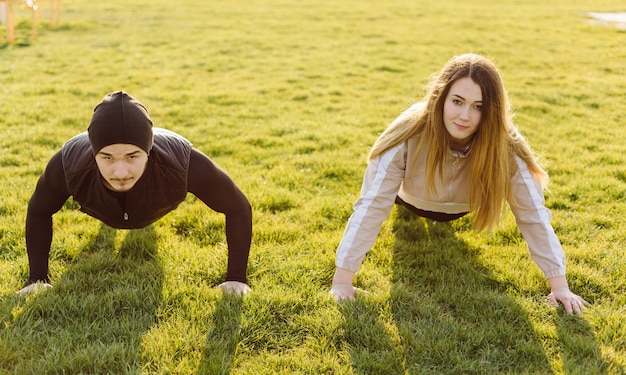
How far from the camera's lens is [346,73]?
35.8ft

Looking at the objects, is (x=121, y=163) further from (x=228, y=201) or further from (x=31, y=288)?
(x=31, y=288)

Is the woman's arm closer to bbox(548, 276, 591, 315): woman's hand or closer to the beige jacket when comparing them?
the beige jacket

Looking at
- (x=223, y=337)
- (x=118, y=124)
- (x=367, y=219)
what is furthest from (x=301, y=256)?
(x=118, y=124)

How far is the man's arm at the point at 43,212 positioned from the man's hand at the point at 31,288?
58mm

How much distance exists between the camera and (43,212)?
3312mm

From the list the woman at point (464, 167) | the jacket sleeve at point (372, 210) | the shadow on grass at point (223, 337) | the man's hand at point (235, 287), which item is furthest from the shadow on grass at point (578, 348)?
the man's hand at point (235, 287)

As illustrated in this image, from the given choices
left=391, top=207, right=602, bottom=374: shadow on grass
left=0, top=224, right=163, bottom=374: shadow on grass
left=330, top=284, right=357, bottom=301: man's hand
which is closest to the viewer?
left=0, top=224, right=163, bottom=374: shadow on grass

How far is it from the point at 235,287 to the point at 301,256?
655mm

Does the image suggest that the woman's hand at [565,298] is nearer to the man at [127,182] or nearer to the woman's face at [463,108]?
the woman's face at [463,108]

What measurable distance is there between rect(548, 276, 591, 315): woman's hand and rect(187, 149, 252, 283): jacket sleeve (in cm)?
194

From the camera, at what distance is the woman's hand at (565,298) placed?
10.8ft

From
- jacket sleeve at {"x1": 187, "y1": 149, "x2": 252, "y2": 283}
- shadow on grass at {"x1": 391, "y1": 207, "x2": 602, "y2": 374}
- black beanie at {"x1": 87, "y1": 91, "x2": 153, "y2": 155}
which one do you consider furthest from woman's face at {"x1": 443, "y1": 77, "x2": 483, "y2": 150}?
black beanie at {"x1": 87, "y1": 91, "x2": 153, "y2": 155}

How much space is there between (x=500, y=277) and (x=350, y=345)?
Result: 1297 millimetres

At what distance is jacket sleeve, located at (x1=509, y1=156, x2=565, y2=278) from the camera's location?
3.41 meters
